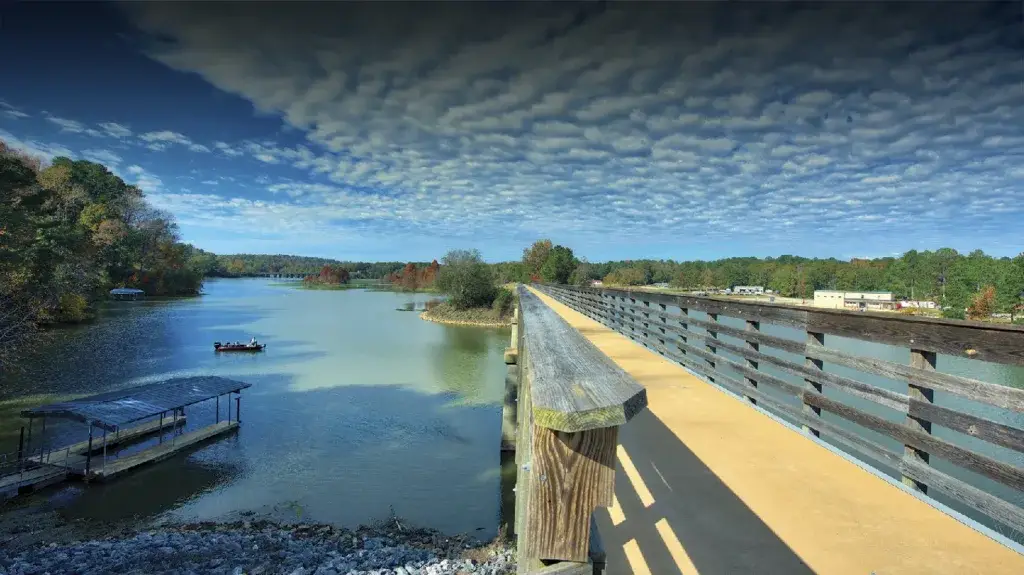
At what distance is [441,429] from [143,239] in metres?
56.6

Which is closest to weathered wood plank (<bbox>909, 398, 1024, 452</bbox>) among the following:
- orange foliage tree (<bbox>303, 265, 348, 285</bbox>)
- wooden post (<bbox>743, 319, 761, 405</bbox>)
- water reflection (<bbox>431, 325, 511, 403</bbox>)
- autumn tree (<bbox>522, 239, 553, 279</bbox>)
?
wooden post (<bbox>743, 319, 761, 405</bbox>)

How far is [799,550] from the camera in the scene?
210 cm

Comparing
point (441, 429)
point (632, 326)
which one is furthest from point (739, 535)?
point (441, 429)

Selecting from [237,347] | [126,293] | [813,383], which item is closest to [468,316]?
[237,347]

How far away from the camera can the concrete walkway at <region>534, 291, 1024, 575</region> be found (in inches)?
80.0

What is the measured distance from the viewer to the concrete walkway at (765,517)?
80.0 inches

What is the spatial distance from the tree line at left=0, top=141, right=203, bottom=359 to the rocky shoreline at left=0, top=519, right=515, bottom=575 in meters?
10.5

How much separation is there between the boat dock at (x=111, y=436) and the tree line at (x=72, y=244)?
4.66m

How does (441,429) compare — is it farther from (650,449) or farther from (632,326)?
(650,449)

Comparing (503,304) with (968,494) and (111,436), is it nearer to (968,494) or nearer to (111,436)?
(111,436)

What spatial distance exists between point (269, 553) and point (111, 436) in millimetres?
9138

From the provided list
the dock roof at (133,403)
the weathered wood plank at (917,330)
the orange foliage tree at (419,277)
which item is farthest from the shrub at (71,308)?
the orange foliage tree at (419,277)

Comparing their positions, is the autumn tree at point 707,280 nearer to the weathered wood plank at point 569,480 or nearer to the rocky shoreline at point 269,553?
the rocky shoreline at point 269,553

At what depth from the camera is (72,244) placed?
87.2 feet
